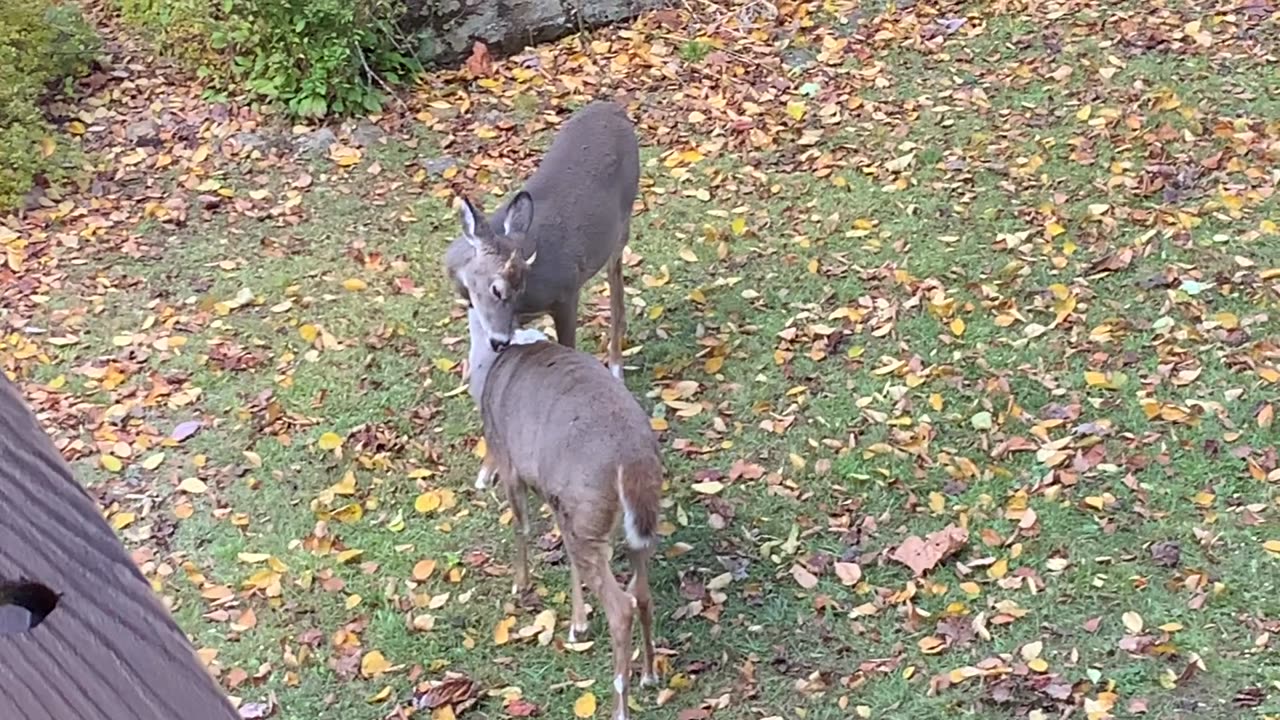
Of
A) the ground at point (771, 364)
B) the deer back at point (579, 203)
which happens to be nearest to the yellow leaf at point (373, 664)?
the ground at point (771, 364)

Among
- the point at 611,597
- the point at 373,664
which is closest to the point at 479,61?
the point at 373,664

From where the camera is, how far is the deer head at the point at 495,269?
17.1 feet

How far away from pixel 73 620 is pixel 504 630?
4.16m

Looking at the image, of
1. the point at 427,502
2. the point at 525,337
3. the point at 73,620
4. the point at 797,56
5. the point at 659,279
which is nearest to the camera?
the point at 73,620

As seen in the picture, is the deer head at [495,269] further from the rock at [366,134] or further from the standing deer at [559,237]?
the rock at [366,134]

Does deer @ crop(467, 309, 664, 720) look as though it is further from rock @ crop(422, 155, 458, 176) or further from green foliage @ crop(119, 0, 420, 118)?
green foliage @ crop(119, 0, 420, 118)

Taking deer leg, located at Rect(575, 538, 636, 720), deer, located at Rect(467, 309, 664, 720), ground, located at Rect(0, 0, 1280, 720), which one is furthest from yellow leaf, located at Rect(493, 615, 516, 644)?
deer leg, located at Rect(575, 538, 636, 720)

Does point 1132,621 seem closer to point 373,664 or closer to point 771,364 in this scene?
point 771,364

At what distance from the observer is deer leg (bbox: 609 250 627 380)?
6020mm

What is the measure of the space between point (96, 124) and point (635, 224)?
3.68 metres

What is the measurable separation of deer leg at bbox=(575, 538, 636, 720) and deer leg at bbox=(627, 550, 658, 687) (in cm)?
8

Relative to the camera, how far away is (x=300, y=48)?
8.52 metres

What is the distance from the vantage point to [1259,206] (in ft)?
21.9

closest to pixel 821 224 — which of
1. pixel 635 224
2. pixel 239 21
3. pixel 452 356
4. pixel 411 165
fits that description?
pixel 635 224
